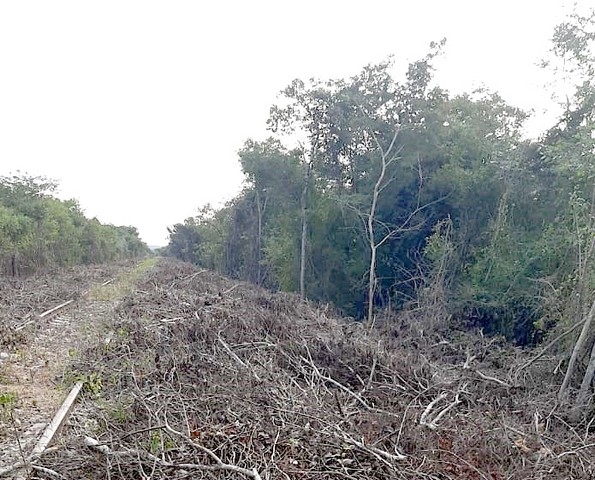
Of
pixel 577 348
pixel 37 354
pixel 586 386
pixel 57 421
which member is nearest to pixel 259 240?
pixel 37 354

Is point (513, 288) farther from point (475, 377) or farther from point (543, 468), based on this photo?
point (543, 468)

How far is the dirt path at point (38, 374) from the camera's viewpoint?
4.63 metres

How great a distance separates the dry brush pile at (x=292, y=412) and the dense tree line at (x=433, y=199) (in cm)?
305

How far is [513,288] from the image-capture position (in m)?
12.7

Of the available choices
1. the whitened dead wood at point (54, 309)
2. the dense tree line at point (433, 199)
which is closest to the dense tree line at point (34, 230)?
the whitened dead wood at point (54, 309)

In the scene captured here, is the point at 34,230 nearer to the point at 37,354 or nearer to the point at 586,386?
the point at 37,354

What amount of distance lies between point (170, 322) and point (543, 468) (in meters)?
7.11

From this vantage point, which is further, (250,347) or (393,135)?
(393,135)

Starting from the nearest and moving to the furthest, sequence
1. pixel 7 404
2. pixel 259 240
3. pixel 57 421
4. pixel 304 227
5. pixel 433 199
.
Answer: pixel 57 421, pixel 7 404, pixel 433 199, pixel 304 227, pixel 259 240

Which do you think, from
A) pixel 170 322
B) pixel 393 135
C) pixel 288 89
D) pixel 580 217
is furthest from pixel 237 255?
pixel 580 217

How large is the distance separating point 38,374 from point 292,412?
13.9ft

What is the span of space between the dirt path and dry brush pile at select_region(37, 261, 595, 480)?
0.35m

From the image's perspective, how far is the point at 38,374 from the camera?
6.71 metres

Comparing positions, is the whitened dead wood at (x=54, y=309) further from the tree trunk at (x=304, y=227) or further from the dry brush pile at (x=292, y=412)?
A: the tree trunk at (x=304, y=227)
